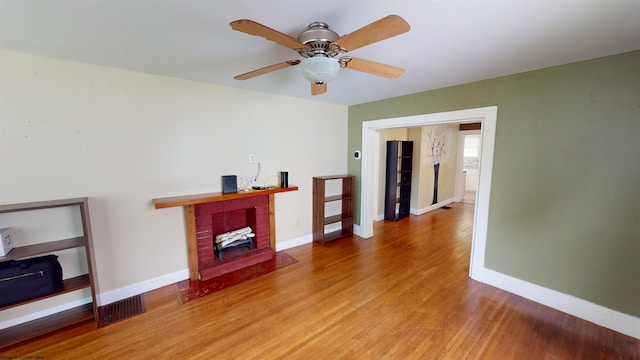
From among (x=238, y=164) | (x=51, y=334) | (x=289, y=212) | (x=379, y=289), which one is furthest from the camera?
(x=289, y=212)

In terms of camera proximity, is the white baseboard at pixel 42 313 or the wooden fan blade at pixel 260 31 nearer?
the wooden fan blade at pixel 260 31

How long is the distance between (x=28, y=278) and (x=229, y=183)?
5.63 ft

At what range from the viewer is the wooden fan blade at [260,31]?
3.46ft

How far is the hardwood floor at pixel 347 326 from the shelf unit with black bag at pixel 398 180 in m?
2.14

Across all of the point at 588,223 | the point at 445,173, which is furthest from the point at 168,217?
the point at 445,173

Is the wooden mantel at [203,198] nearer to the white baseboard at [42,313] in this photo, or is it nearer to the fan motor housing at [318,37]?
the white baseboard at [42,313]

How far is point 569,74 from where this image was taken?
83.3 inches

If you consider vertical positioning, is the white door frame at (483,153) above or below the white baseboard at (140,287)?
above

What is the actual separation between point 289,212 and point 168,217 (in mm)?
1593

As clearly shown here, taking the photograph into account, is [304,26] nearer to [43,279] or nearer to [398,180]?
[43,279]

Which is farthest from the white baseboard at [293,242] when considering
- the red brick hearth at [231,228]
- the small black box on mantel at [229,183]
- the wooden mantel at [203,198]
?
the small black box on mantel at [229,183]

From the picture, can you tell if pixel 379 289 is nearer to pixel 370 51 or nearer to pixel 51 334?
pixel 370 51

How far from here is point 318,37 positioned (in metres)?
1.35

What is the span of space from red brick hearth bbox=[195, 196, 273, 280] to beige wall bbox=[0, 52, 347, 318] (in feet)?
0.68
